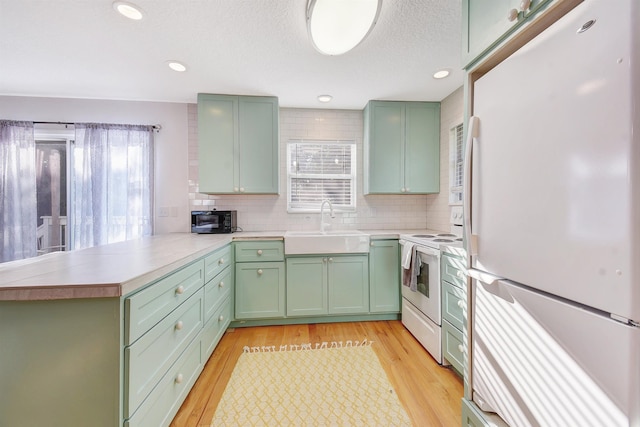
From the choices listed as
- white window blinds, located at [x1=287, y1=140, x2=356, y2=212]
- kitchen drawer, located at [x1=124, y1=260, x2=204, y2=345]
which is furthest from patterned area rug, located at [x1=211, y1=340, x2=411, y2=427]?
white window blinds, located at [x1=287, y1=140, x2=356, y2=212]

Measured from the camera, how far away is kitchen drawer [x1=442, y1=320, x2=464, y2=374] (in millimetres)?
1636

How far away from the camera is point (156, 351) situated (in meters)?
1.15

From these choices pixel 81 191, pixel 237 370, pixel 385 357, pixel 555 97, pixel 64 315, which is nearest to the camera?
pixel 555 97

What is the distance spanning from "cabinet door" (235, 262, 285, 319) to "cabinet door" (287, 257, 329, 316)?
0.30 ft

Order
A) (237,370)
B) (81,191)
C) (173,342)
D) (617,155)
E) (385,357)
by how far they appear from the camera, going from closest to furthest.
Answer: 1. (617,155)
2. (173,342)
3. (237,370)
4. (385,357)
5. (81,191)

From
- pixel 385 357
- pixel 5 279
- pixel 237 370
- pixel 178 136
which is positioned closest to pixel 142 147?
pixel 178 136

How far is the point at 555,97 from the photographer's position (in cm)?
67

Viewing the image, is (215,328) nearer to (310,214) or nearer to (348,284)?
(348,284)

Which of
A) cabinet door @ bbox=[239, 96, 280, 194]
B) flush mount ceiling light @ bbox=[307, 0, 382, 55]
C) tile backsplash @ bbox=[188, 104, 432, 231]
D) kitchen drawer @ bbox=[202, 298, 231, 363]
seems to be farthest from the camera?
tile backsplash @ bbox=[188, 104, 432, 231]

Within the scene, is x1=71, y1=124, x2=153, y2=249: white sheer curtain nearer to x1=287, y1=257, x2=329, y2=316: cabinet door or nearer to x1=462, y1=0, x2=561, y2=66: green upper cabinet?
x1=287, y1=257, x2=329, y2=316: cabinet door

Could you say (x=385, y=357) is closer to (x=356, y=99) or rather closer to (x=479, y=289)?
(x=479, y=289)

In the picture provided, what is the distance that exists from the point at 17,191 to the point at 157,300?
9.59 feet

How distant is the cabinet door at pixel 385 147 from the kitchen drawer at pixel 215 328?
6.44ft

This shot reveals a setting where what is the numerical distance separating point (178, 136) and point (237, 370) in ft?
8.54
